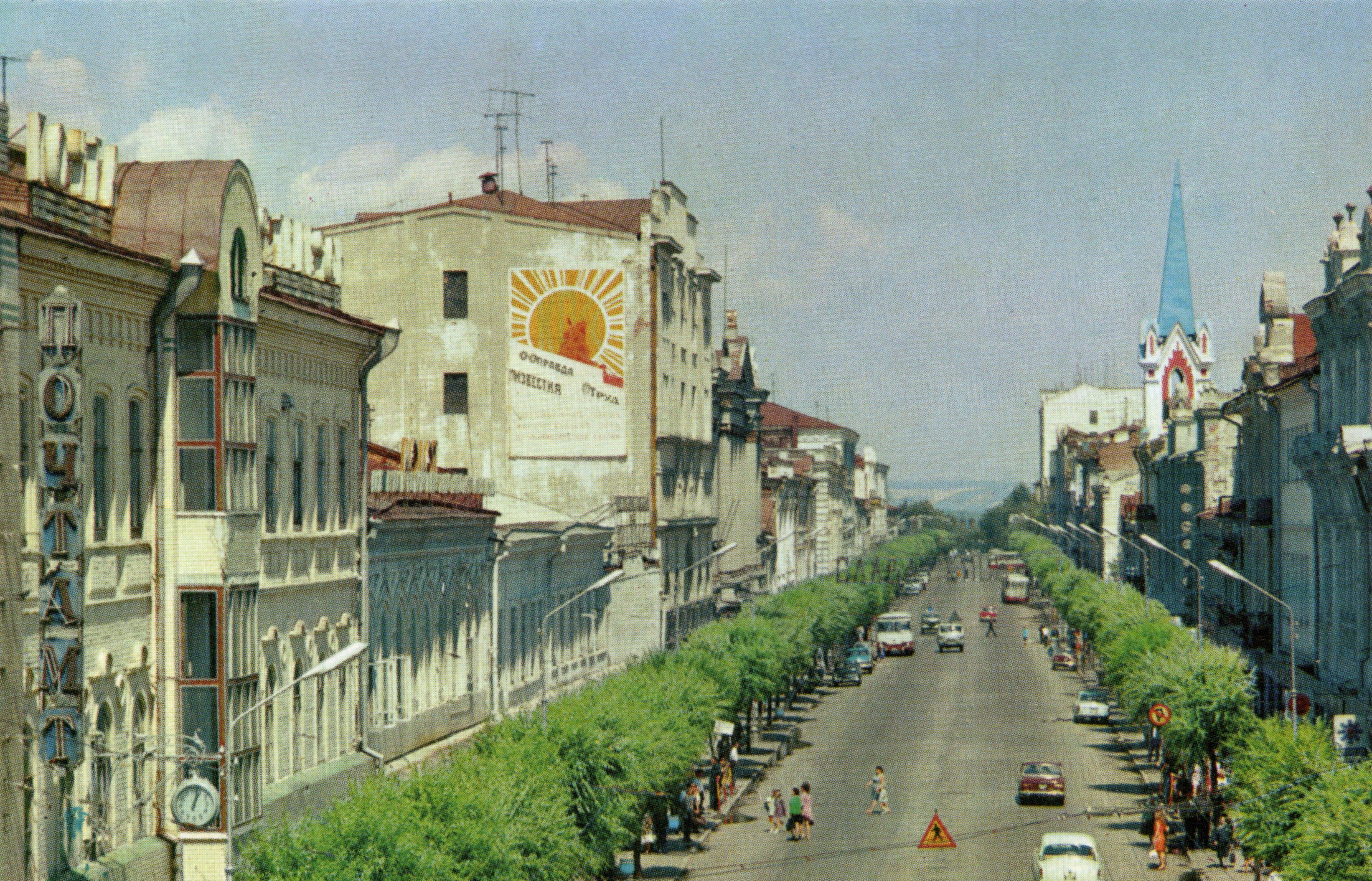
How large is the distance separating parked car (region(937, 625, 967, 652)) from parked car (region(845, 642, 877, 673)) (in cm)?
1379

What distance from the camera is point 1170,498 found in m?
125

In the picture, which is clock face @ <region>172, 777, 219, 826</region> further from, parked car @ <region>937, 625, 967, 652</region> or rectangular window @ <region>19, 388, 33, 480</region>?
parked car @ <region>937, 625, 967, 652</region>

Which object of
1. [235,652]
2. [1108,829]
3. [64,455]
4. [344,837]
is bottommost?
[1108,829]

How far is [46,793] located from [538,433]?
53.6 metres

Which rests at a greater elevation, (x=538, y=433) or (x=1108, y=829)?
(x=538, y=433)

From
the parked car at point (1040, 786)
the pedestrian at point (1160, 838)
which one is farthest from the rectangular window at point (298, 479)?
the parked car at point (1040, 786)

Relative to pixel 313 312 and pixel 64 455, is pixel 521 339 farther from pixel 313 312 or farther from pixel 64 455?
pixel 64 455

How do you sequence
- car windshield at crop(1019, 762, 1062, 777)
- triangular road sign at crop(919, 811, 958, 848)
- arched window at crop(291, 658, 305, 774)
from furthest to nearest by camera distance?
car windshield at crop(1019, 762, 1062, 777) < triangular road sign at crop(919, 811, 958, 848) < arched window at crop(291, 658, 305, 774)

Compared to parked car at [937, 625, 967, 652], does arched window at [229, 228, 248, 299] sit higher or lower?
higher

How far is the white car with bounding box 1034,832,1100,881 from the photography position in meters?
45.0

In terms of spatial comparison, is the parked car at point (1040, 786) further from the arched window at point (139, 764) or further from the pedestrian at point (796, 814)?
the arched window at point (139, 764)

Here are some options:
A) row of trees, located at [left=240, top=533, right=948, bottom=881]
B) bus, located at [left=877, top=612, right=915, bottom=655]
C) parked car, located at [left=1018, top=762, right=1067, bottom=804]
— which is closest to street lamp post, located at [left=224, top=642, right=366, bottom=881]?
row of trees, located at [left=240, top=533, right=948, bottom=881]

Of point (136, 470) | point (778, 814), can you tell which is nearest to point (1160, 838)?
point (778, 814)

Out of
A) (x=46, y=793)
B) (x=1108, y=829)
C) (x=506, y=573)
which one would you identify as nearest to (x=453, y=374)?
(x=506, y=573)
